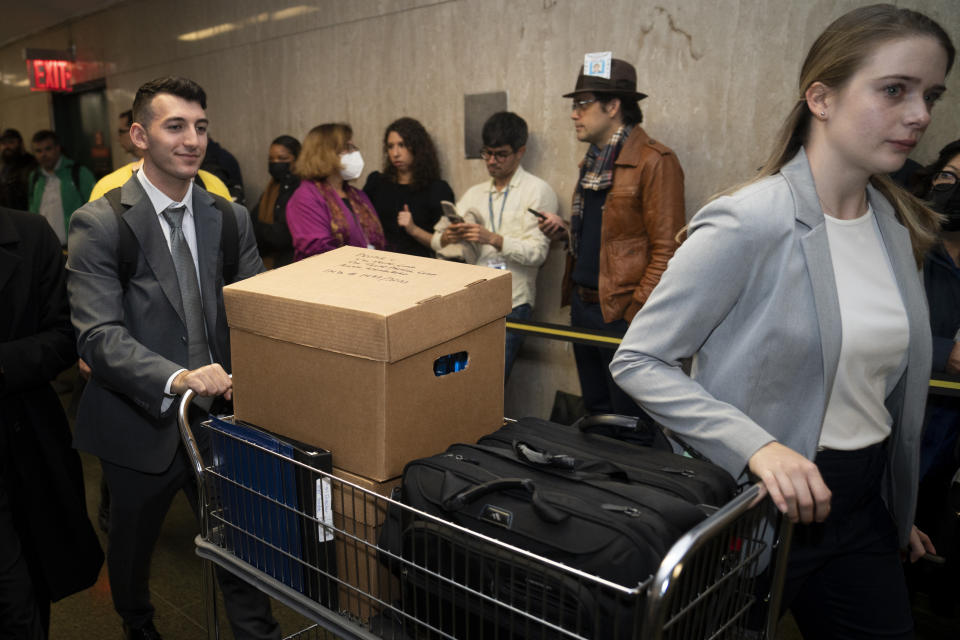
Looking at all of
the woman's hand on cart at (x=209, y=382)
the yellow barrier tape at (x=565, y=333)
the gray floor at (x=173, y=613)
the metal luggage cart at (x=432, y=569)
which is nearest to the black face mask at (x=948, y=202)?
the yellow barrier tape at (x=565, y=333)

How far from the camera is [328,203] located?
14.5ft

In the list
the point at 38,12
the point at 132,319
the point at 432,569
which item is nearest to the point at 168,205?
the point at 132,319

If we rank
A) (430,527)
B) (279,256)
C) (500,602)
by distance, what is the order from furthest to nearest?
(279,256) < (430,527) < (500,602)

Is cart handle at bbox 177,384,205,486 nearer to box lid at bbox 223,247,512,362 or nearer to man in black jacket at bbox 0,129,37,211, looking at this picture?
box lid at bbox 223,247,512,362

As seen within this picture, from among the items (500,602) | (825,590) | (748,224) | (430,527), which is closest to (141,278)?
(430,527)

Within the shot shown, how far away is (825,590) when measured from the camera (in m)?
1.58

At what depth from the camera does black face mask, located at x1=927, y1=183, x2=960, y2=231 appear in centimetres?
273

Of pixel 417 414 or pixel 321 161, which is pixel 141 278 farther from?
pixel 321 161

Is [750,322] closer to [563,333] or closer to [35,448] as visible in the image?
[563,333]

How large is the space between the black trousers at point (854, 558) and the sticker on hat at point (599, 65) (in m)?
2.68

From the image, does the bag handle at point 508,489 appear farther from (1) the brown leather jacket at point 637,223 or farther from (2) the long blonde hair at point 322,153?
(2) the long blonde hair at point 322,153

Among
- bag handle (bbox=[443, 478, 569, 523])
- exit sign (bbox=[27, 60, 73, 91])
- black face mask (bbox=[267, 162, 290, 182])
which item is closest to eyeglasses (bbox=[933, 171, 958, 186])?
bag handle (bbox=[443, 478, 569, 523])

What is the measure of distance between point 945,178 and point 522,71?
2.82 meters

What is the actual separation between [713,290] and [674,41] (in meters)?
3.33
